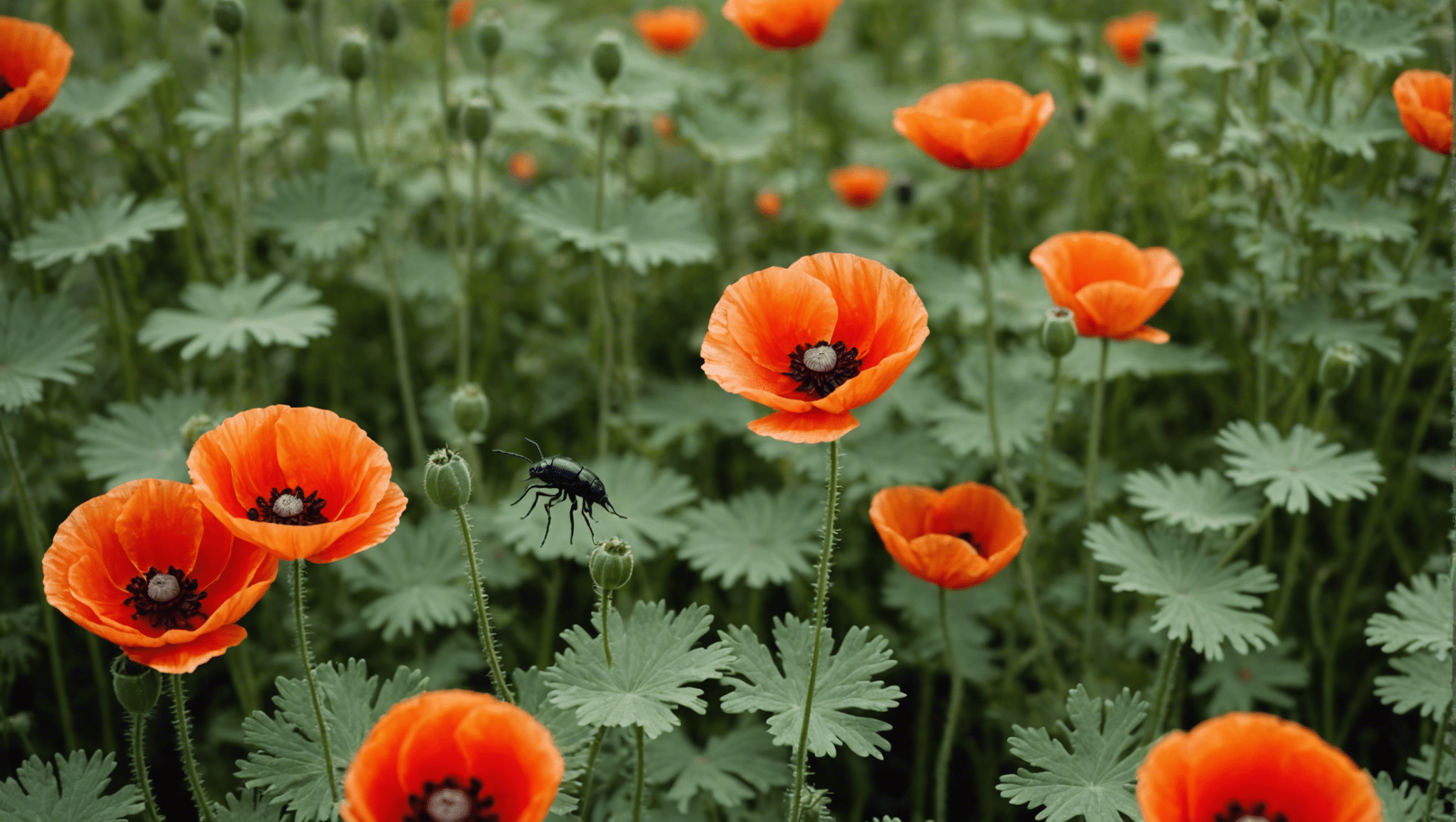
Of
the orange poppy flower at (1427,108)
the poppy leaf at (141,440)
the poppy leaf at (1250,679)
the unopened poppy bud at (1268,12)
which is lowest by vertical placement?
the poppy leaf at (1250,679)

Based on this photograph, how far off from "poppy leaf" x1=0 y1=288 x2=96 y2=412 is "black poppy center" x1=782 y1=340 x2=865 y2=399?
164 cm

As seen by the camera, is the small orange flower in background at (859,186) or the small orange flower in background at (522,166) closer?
the small orange flower in background at (859,186)

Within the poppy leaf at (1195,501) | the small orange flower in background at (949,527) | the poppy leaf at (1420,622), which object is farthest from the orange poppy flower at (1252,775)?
the poppy leaf at (1195,501)

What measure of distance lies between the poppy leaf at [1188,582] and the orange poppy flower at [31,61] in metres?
2.35

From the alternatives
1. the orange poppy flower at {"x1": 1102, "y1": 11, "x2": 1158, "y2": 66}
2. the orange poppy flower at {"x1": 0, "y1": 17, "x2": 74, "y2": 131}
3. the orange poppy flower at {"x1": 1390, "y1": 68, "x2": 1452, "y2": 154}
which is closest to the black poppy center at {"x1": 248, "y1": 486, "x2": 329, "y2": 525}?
the orange poppy flower at {"x1": 0, "y1": 17, "x2": 74, "y2": 131}

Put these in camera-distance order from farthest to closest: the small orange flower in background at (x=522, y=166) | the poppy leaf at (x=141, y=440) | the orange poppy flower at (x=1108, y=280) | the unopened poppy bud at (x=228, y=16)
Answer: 1. the small orange flower in background at (x=522, y=166)
2. the unopened poppy bud at (x=228, y=16)
3. the poppy leaf at (x=141, y=440)
4. the orange poppy flower at (x=1108, y=280)

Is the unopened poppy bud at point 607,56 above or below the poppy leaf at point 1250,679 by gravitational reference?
above

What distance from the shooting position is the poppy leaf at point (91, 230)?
264 cm

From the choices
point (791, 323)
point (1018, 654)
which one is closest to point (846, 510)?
point (1018, 654)

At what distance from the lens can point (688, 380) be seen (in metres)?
3.51

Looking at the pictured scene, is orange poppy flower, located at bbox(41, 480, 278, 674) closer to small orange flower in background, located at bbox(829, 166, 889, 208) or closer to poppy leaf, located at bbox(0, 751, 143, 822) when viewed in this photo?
poppy leaf, located at bbox(0, 751, 143, 822)

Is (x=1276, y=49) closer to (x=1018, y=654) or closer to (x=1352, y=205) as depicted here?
(x=1352, y=205)

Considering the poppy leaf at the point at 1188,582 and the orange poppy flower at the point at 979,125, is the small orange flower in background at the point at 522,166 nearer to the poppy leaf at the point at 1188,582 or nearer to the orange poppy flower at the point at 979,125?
the orange poppy flower at the point at 979,125

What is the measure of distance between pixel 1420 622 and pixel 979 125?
→ 1310 millimetres
